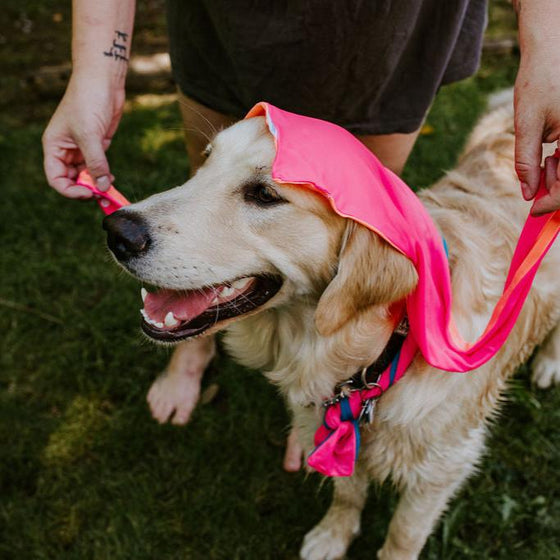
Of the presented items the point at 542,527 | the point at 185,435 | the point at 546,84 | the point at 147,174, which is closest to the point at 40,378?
the point at 185,435

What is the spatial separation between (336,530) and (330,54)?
195cm

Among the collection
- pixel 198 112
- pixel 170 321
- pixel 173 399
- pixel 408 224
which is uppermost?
pixel 408 224

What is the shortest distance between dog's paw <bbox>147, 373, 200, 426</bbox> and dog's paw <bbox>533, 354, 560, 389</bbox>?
72.5 inches

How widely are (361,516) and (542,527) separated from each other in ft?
2.64

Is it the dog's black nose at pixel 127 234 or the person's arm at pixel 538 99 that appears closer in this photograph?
the person's arm at pixel 538 99

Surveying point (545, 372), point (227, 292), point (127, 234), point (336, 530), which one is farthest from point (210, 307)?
point (545, 372)

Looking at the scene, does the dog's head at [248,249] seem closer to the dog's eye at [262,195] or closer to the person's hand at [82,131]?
the dog's eye at [262,195]

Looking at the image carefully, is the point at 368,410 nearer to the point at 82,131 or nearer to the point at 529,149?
the point at 529,149

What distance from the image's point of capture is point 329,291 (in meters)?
1.75

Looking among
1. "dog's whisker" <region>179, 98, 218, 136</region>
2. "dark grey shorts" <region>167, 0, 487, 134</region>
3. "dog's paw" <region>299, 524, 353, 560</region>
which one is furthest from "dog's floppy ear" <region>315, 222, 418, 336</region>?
"dog's paw" <region>299, 524, 353, 560</region>

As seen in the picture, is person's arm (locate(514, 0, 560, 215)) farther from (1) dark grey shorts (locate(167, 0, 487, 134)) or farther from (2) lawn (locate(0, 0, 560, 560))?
(2) lawn (locate(0, 0, 560, 560))

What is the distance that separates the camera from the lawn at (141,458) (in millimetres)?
2689

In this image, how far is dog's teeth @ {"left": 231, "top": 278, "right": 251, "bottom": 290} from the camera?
1.83 meters

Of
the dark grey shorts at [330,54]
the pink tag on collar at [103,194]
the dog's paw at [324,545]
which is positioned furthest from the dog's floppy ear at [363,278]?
the dog's paw at [324,545]
